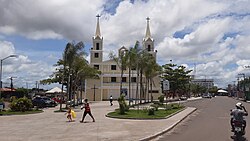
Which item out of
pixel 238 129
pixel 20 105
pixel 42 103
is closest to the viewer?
pixel 238 129

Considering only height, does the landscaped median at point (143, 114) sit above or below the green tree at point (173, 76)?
below

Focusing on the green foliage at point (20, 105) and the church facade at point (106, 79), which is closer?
the green foliage at point (20, 105)

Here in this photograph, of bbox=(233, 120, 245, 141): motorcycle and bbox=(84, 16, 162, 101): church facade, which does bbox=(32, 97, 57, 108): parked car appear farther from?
bbox=(233, 120, 245, 141): motorcycle

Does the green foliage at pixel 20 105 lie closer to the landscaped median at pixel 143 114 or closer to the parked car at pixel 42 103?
the landscaped median at pixel 143 114

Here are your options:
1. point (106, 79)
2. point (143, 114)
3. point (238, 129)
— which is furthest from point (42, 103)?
point (106, 79)

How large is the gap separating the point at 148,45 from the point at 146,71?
29.5 m

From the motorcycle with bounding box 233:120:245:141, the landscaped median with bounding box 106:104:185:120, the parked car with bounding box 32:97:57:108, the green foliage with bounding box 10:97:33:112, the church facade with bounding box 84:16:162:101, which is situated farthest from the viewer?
the church facade with bounding box 84:16:162:101

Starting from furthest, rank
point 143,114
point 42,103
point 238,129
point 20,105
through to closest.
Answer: point 42,103 → point 20,105 → point 143,114 → point 238,129

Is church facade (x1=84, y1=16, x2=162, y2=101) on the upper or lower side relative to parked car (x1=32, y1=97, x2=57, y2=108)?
upper

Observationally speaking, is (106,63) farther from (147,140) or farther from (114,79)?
(147,140)

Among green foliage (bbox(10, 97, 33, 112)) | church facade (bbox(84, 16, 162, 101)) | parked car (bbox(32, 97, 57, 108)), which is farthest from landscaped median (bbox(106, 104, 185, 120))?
church facade (bbox(84, 16, 162, 101))

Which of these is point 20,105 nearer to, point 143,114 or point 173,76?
point 143,114

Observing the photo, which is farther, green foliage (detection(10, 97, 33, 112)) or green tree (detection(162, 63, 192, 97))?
green tree (detection(162, 63, 192, 97))

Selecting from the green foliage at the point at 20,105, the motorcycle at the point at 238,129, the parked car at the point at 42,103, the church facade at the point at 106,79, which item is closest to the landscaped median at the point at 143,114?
the green foliage at the point at 20,105
